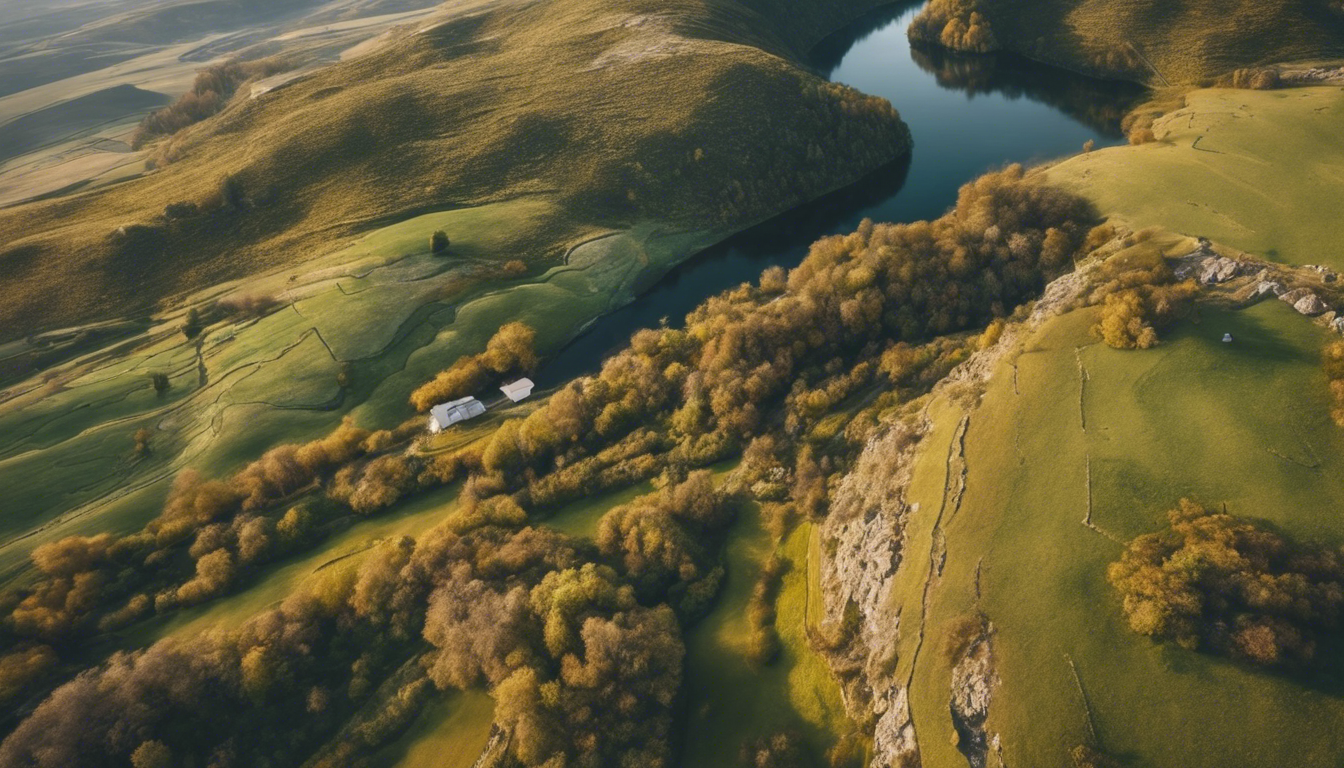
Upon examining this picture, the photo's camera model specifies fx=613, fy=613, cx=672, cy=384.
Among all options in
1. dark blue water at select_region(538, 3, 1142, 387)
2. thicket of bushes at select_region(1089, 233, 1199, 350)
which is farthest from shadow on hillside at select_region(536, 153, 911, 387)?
thicket of bushes at select_region(1089, 233, 1199, 350)

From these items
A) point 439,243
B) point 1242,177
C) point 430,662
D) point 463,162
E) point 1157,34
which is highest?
point 1157,34

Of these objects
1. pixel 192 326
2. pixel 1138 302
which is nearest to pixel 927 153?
pixel 1138 302

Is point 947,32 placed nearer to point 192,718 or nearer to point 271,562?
point 271,562

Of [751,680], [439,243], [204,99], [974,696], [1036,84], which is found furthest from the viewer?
[204,99]

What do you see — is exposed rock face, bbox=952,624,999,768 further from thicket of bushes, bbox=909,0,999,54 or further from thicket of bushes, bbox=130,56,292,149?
thicket of bushes, bbox=130,56,292,149

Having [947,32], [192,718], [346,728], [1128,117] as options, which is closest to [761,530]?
[346,728]

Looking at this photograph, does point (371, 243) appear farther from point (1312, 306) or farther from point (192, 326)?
point (1312, 306)

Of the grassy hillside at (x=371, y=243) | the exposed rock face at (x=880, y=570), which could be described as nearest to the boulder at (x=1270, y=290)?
the exposed rock face at (x=880, y=570)
